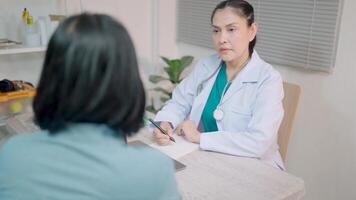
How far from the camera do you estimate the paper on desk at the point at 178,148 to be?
1396 mm

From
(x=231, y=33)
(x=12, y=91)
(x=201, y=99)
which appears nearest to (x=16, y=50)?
(x=12, y=91)

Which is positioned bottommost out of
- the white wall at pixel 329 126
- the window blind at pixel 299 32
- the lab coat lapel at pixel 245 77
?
the white wall at pixel 329 126

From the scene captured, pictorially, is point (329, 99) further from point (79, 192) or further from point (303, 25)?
point (79, 192)

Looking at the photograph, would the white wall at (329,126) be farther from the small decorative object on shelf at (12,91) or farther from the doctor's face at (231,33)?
the small decorative object on shelf at (12,91)

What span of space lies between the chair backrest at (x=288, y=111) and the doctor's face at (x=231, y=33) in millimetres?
260

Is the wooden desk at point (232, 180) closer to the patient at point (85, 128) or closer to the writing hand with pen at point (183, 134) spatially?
the writing hand with pen at point (183, 134)

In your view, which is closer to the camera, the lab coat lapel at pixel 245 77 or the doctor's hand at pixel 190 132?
the doctor's hand at pixel 190 132

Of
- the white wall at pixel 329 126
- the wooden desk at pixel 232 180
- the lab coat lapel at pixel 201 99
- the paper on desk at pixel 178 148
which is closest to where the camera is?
the wooden desk at pixel 232 180

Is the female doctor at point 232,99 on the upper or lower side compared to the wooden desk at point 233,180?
upper

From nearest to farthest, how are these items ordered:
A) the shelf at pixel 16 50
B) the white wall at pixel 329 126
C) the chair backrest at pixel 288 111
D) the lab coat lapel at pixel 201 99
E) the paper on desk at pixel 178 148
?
the paper on desk at pixel 178 148 → the chair backrest at pixel 288 111 → the lab coat lapel at pixel 201 99 → the white wall at pixel 329 126 → the shelf at pixel 16 50

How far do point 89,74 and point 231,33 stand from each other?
3.56 ft

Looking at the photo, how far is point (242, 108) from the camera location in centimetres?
160

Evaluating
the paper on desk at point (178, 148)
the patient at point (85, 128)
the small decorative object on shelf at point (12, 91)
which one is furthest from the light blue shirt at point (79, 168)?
the small decorative object on shelf at point (12, 91)

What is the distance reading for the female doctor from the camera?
1.45m
